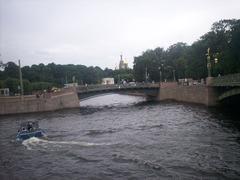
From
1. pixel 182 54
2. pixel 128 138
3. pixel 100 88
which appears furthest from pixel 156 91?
pixel 128 138

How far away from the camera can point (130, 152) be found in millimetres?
25906

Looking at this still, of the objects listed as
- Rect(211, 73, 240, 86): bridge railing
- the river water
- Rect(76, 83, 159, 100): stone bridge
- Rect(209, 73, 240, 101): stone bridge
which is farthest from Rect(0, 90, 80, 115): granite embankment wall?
Rect(211, 73, 240, 86): bridge railing

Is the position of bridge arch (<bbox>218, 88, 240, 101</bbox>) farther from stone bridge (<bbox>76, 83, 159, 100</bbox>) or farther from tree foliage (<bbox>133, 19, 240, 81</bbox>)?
stone bridge (<bbox>76, 83, 159, 100</bbox>)

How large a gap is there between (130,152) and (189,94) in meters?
42.3

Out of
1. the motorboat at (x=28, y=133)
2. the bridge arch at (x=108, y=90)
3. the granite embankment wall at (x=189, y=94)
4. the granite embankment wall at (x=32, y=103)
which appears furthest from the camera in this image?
the bridge arch at (x=108, y=90)

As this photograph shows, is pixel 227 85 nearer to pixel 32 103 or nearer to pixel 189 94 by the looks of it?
pixel 189 94

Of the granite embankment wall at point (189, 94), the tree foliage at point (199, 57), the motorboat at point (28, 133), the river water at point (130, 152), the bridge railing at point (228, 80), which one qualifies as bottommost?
the river water at point (130, 152)

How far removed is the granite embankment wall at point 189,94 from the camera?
5622 cm

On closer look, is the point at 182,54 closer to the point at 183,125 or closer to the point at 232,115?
the point at 232,115

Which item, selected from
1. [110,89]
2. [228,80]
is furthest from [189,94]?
[110,89]

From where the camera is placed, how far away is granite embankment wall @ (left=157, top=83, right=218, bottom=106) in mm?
56219

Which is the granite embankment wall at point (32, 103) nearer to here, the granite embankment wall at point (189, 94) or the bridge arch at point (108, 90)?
the bridge arch at point (108, 90)

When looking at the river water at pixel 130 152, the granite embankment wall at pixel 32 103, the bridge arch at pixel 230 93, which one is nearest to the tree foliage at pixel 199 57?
the bridge arch at pixel 230 93

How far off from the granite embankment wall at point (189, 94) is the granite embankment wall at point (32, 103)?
22.5 m
